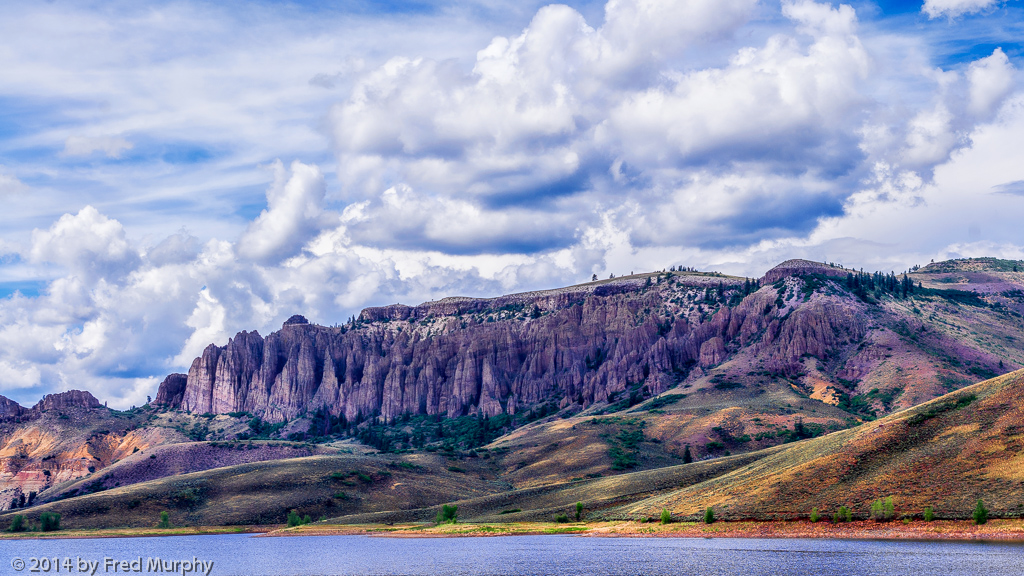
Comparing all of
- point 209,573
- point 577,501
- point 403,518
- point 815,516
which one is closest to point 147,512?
point 403,518

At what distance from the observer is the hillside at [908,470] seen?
302 feet

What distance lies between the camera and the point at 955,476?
9512cm

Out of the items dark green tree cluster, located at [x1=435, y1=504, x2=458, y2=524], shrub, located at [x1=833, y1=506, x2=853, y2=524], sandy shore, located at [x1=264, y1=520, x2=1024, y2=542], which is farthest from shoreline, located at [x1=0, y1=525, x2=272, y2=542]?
shrub, located at [x1=833, y1=506, x2=853, y2=524]

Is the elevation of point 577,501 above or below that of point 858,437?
below

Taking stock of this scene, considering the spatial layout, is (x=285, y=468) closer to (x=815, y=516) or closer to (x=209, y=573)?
(x=209, y=573)

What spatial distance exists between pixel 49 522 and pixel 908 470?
142 meters

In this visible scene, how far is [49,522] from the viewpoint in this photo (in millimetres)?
157500

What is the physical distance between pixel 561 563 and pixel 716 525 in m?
31.6

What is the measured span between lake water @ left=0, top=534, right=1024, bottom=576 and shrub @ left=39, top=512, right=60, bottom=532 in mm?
34686

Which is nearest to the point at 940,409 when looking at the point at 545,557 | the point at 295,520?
the point at 545,557

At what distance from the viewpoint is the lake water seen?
70.4 m

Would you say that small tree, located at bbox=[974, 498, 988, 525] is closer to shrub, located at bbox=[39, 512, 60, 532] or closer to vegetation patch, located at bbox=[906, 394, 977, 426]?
vegetation patch, located at bbox=[906, 394, 977, 426]

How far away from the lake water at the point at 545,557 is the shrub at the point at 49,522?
3469cm
